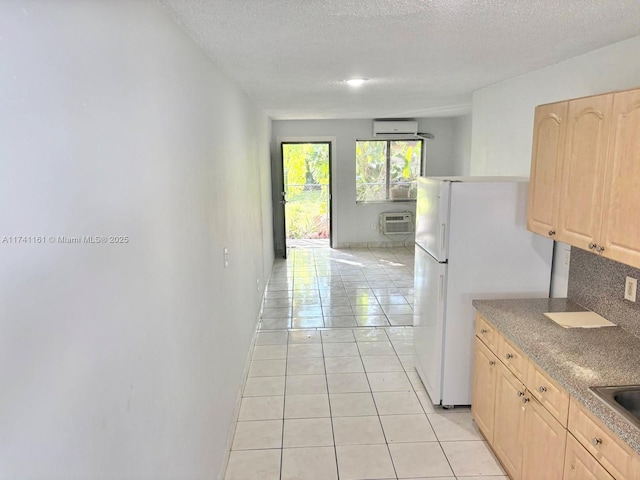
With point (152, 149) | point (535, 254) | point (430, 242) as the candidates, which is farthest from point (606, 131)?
point (152, 149)

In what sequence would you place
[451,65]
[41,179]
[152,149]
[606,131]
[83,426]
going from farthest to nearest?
[451,65] → [606,131] → [152,149] → [83,426] → [41,179]

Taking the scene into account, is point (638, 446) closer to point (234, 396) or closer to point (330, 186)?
point (234, 396)

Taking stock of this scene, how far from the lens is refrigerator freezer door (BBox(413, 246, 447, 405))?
3.00m

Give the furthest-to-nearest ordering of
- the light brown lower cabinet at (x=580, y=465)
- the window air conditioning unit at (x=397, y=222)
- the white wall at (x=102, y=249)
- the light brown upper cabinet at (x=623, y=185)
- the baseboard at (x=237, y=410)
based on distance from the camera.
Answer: the window air conditioning unit at (x=397, y=222), the baseboard at (x=237, y=410), the light brown upper cabinet at (x=623, y=185), the light brown lower cabinet at (x=580, y=465), the white wall at (x=102, y=249)

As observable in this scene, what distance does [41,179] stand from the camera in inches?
34.2

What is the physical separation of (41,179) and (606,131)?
2.04 metres

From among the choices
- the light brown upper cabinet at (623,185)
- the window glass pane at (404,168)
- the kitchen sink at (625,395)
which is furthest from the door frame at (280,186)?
the kitchen sink at (625,395)

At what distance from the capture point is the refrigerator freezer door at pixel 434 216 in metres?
2.85

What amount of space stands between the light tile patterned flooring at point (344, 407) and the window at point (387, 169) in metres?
3.26

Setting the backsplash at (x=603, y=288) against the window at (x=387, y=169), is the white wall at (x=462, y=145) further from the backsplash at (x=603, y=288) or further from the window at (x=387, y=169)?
the backsplash at (x=603, y=288)

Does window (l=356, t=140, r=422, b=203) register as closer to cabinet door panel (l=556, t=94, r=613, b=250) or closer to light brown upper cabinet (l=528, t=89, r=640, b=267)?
light brown upper cabinet (l=528, t=89, r=640, b=267)

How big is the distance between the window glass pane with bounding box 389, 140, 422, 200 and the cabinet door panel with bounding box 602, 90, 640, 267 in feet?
21.2

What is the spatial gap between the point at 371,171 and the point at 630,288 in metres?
6.26

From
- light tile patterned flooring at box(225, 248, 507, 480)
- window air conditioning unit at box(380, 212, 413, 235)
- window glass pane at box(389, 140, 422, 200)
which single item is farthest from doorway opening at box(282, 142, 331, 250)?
light tile patterned flooring at box(225, 248, 507, 480)
